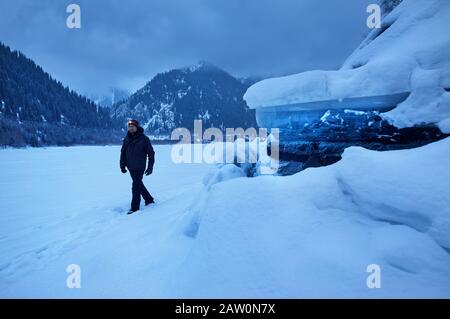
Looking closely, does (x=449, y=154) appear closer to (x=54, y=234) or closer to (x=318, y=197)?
(x=318, y=197)

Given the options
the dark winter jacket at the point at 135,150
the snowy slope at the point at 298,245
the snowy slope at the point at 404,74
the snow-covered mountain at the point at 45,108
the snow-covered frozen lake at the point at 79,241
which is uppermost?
the snow-covered mountain at the point at 45,108

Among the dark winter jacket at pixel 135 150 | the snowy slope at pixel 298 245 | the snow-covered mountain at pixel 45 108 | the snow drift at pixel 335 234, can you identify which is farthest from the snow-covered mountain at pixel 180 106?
the snow drift at pixel 335 234

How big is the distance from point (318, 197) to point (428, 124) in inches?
62.5

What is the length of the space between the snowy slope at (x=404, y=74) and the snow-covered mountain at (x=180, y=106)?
412 ft

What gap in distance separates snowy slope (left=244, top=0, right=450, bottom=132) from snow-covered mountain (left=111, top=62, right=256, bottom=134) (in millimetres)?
125481

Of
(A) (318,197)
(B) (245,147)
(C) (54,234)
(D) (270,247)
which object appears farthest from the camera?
(B) (245,147)

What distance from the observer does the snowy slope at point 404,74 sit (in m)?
2.54

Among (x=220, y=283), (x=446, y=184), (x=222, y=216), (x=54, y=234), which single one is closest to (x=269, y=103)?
(x=222, y=216)

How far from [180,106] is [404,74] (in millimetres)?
151360

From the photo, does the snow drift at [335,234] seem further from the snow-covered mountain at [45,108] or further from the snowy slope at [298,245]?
the snow-covered mountain at [45,108]

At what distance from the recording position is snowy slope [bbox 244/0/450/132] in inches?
100

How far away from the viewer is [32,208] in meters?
5.32

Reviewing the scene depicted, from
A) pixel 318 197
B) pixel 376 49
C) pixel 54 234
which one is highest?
pixel 376 49

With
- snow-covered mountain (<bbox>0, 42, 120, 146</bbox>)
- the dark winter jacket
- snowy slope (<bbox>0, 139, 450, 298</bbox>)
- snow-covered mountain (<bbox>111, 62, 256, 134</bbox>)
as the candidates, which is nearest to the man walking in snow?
the dark winter jacket
